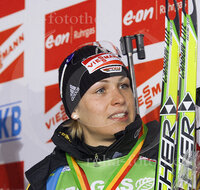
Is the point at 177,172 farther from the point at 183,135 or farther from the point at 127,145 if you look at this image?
the point at 127,145

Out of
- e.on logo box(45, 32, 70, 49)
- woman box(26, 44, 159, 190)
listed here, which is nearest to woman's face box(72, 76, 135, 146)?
woman box(26, 44, 159, 190)

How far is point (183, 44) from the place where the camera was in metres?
1.66

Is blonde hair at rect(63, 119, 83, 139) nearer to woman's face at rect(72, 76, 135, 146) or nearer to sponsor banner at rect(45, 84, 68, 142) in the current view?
woman's face at rect(72, 76, 135, 146)

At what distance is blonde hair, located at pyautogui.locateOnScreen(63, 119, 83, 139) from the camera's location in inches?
92.3

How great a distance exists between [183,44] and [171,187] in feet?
1.73

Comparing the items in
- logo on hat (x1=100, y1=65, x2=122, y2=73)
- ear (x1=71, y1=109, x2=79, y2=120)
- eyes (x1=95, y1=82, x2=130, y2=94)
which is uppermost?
logo on hat (x1=100, y1=65, x2=122, y2=73)

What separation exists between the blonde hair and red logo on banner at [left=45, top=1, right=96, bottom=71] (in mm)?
801

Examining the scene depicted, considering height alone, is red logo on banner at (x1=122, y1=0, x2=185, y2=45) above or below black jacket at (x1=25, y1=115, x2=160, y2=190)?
above

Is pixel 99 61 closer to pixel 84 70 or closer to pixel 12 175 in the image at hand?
pixel 84 70

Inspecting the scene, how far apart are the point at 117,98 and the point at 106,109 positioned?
0.24 ft

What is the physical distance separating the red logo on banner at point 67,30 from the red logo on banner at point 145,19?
0.28 meters

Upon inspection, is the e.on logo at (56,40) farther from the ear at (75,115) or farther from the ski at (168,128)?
the ski at (168,128)

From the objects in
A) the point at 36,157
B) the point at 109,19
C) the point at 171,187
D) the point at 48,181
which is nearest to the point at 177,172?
the point at 171,187

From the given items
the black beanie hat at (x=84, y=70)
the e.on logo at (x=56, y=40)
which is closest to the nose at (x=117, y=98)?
the black beanie hat at (x=84, y=70)
